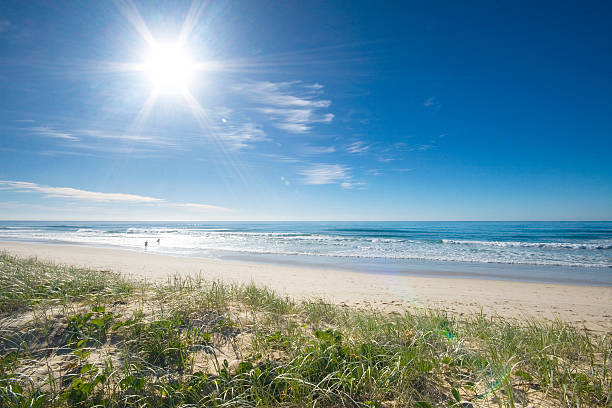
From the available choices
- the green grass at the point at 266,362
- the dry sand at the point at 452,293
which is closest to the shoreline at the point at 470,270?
the dry sand at the point at 452,293

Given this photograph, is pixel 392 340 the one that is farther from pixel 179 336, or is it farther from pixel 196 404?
pixel 179 336

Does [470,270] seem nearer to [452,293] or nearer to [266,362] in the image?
[452,293]

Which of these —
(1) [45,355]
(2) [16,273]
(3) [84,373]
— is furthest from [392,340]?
(2) [16,273]

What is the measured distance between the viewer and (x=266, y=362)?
104 inches

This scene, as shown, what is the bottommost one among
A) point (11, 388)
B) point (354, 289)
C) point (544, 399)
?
point (354, 289)

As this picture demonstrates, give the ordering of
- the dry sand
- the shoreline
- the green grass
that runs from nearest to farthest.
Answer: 1. the green grass
2. the dry sand
3. the shoreline

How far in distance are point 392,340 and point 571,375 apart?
5.24 feet

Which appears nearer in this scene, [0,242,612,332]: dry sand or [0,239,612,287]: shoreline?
[0,242,612,332]: dry sand

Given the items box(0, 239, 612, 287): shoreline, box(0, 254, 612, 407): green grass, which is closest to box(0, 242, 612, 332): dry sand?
box(0, 239, 612, 287): shoreline

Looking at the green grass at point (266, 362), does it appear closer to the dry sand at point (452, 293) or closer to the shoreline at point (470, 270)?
the dry sand at point (452, 293)

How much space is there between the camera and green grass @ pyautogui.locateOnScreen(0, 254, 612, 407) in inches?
88.7

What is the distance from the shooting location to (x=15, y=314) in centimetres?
373

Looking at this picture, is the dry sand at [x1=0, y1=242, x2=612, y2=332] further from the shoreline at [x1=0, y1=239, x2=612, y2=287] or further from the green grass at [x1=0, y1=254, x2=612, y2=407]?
the green grass at [x1=0, y1=254, x2=612, y2=407]

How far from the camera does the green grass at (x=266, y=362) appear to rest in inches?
88.7
